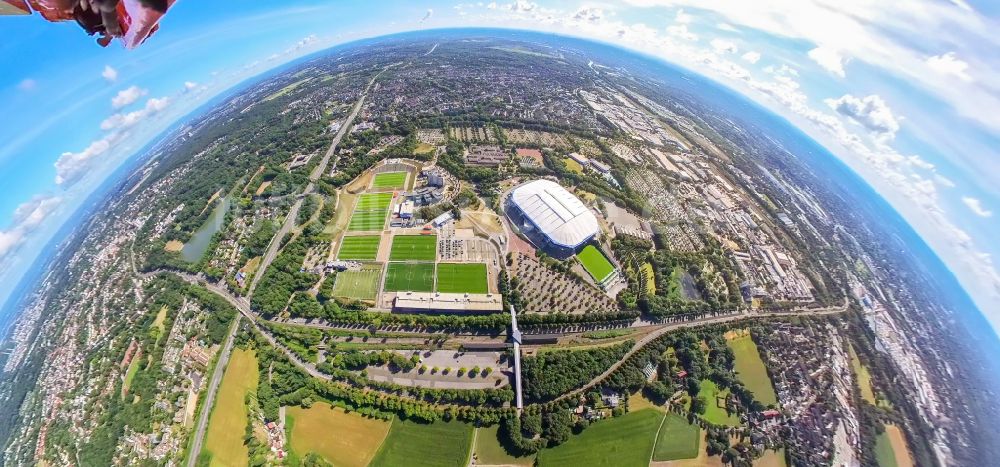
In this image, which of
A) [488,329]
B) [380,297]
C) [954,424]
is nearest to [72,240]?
[380,297]

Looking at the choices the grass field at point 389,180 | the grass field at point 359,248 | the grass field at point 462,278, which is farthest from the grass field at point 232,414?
the grass field at point 389,180

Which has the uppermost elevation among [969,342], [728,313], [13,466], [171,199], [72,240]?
[171,199]

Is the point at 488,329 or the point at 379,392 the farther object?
the point at 488,329

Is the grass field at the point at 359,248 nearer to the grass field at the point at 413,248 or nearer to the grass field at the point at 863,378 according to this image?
the grass field at the point at 413,248

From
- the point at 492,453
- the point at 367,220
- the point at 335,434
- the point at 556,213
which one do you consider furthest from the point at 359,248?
the point at 492,453

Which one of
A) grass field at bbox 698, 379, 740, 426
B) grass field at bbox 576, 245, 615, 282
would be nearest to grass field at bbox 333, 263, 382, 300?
grass field at bbox 576, 245, 615, 282

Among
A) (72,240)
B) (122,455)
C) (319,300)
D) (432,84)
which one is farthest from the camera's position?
(432,84)

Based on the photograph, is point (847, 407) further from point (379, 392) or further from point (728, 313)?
point (379, 392)
